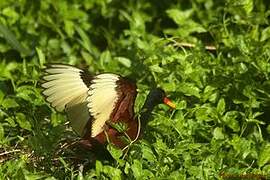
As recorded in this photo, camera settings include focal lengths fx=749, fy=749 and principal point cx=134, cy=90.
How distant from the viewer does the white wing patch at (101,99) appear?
106 inches

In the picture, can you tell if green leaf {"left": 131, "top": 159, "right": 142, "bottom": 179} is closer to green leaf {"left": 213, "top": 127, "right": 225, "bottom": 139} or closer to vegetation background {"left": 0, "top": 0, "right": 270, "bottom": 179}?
vegetation background {"left": 0, "top": 0, "right": 270, "bottom": 179}

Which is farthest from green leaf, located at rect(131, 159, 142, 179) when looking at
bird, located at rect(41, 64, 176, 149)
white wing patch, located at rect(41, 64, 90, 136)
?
white wing patch, located at rect(41, 64, 90, 136)

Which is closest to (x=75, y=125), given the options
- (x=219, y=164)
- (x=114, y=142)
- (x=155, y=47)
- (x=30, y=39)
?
(x=114, y=142)

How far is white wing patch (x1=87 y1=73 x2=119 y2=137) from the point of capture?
270 centimetres

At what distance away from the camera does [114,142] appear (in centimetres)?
288

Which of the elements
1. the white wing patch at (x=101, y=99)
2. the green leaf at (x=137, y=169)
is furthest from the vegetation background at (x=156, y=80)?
the white wing patch at (x=101, y=99)

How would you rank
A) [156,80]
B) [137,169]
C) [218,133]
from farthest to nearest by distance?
[156,80]
[218,133]
[137,169]

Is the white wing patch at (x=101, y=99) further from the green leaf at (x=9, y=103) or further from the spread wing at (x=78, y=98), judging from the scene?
the green leaf at (x=9, y=103)

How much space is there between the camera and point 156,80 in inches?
135

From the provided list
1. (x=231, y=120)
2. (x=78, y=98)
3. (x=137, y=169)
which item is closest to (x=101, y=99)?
(x=78, y=98)

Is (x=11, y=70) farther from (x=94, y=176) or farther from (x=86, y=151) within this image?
(x=94, y=176)

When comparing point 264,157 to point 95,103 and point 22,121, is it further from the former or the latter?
point 22,121

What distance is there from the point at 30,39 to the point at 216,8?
1104 millimetres

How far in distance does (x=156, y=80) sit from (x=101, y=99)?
730 millimetres
